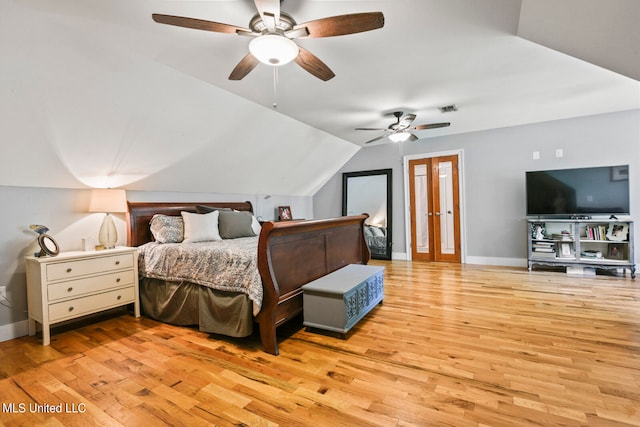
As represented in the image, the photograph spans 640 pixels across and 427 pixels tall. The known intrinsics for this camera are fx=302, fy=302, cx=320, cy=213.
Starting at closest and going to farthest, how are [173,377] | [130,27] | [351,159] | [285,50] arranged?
1. [285,50]
2. [173,377]
3. [130,27]
4. [351,159]

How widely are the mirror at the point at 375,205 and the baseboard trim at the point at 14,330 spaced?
5063 millimetres

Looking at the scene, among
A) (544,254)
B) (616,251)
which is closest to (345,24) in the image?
(544,254)

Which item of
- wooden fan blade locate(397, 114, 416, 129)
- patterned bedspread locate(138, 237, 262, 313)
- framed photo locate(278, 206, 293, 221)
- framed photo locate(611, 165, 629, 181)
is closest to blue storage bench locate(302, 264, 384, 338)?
patterned bedspread locate(138, 237, 262, 313)

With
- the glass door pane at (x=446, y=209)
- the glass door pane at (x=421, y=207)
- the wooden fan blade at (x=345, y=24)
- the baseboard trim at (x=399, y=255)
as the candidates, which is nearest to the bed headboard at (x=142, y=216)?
the wooden fan blade at (x=345, y=24)

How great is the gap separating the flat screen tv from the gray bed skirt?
4.78 meters

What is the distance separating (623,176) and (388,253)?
3761 millimetres

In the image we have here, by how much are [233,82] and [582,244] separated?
18.2 ft

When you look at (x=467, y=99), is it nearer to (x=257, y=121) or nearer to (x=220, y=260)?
(x=257, y=121)

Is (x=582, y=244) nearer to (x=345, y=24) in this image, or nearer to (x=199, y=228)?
(x=345, y=24)

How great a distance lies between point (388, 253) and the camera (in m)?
6.24

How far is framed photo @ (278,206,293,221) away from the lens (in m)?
5.98

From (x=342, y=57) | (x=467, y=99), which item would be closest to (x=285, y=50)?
(x=342, y=57)

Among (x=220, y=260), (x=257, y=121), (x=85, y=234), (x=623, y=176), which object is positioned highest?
(x=257, y=121)

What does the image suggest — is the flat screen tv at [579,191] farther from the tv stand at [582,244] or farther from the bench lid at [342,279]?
the bench lid at [342,279]
